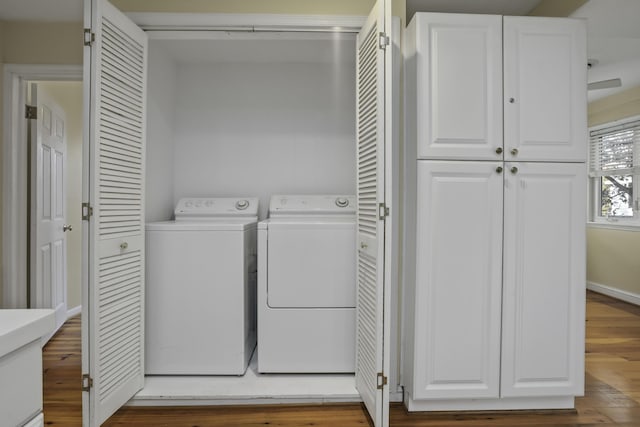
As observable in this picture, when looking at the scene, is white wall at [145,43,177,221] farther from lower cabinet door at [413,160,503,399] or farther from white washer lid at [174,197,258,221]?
lower cabinet door at [413,160,503,399]

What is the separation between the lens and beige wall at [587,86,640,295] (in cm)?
470

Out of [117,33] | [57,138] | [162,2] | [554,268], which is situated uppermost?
[162,2]

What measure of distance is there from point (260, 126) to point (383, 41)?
1.60 metres

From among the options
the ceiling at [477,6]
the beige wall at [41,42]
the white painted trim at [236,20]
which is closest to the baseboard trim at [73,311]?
the beige wall at [41,42]

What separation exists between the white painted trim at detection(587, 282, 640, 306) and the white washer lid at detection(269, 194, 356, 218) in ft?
12.6

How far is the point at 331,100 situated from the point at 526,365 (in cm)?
225

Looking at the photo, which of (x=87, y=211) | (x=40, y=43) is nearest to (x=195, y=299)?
(x=87, y=211)

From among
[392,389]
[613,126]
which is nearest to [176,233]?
[392,389]

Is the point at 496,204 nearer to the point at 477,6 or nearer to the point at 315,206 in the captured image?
the point at 315,206

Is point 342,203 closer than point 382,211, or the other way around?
point 382,211

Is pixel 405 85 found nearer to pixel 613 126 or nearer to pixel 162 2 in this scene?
pixel 162 2

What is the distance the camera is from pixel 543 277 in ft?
6.97

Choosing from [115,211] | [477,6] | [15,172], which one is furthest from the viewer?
[15,172]

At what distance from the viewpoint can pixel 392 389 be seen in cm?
228
